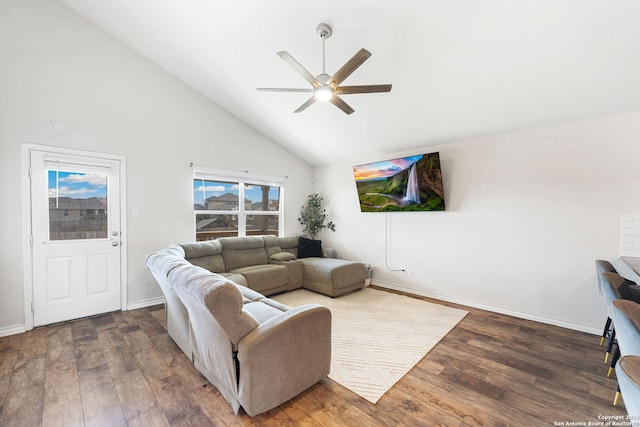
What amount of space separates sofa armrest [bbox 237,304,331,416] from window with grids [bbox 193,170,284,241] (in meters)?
3.25

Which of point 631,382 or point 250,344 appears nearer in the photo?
point 631,382

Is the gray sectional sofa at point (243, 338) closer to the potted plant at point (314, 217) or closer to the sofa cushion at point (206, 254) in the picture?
the sofa cushion at point (206, 254)

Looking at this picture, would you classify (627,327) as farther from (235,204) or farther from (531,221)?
(235,204)

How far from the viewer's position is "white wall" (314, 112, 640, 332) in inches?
114

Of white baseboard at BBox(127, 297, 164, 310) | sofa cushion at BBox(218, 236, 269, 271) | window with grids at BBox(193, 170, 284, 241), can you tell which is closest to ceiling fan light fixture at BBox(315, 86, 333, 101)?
window with grids at BBox(193, 170, 284, 241)

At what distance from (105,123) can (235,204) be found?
2.16 metres

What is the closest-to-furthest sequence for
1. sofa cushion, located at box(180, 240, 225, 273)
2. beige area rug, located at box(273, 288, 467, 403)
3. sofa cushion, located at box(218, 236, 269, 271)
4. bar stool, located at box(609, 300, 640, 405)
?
bar stool, located at box(609, 300, 640, 405) < beige area rug, located at box(273, 288, 467, 403) < sofa cushion, located at box(180, 240, 225, 273) < sofa cushion, located at box(218, 236, 269, 271)

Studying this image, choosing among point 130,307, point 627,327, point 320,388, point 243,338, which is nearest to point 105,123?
point 130,307

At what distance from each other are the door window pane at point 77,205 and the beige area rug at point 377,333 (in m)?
2.62

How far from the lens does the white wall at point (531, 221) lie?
289 cm

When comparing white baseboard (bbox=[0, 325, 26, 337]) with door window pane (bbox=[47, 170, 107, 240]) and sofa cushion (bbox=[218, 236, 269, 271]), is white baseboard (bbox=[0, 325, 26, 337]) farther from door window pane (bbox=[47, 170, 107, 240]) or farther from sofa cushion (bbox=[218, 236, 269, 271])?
sofa cushion (bbox=[218, 236, 269, 271])

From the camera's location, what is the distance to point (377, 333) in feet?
9.70

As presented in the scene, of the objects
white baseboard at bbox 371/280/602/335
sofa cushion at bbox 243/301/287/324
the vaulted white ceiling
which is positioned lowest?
white baseboard at bbox 371/280/602/335

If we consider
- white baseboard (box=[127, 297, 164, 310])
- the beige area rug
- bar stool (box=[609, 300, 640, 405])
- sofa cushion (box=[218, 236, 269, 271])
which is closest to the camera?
bar stool (box=[609, 300, 640, 405])
